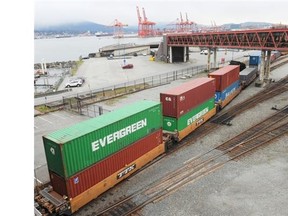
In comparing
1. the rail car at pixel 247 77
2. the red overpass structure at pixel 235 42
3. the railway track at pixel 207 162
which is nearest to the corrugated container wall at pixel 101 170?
the railway track at pixel 207 162

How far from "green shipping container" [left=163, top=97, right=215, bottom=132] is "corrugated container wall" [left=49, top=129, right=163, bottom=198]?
11.2 feet

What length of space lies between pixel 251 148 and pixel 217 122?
719 cm

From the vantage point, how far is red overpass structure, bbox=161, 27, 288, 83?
147 ft

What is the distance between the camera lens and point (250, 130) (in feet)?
92.9

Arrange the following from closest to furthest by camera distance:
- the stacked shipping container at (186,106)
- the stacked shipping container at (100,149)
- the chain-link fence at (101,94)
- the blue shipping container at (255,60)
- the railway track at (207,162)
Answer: the stacked shipping container at (100,149), the railway track at (207,162), the stacked shipping container at (186,106), the chain-link fence at (101,94), the blue shipping container at (255,60)

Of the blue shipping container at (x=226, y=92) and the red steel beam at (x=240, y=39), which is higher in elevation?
the red steel beam at (x=240, y=39)

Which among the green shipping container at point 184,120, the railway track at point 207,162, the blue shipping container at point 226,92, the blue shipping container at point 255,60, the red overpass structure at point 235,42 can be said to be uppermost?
the red overpass structure at point 235,42

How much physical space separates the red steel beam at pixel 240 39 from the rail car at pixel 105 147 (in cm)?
2671

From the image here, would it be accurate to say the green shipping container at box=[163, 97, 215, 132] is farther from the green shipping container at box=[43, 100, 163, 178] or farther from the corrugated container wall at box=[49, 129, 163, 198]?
the green shipping container at box=[43, 100, 163, 178]

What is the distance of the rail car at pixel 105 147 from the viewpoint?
51.8ft

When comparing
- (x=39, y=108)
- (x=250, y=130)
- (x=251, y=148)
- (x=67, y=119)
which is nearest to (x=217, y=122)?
(x=250, y=130)

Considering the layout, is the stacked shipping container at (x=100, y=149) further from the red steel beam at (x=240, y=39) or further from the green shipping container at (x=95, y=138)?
the red steel beam at (x=240, y=39)

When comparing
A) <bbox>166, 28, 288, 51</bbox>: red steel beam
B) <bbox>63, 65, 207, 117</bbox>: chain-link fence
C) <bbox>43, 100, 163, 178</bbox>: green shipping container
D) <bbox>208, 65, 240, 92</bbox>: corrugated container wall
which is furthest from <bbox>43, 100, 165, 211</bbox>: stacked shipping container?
<bbox>166, 28, 288, 51</bbox>: red steel beam

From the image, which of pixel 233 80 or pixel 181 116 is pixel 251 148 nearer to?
pixel 181 116
